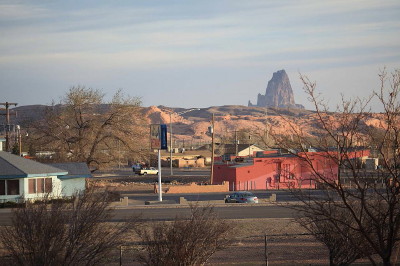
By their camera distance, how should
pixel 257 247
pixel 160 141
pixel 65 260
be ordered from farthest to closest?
pixel 160 141, pixel 257 247, pixel 65 260

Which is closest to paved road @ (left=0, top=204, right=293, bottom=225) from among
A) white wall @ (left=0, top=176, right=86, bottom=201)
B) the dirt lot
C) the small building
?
white wall @ (left=0, top=176, right=86, bottom=201)

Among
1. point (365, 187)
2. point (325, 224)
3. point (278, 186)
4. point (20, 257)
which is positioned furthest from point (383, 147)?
point (278, 186)

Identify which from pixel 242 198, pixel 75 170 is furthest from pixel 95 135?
pixel 242 198

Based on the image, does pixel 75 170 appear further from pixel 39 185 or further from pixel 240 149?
pixel 240 149

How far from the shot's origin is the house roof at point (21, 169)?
42625 mm

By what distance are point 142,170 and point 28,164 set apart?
37.2m

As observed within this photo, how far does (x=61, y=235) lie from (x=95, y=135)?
47.6 m

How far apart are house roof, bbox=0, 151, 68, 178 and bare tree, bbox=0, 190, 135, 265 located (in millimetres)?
27810

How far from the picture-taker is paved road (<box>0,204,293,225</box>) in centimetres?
3212

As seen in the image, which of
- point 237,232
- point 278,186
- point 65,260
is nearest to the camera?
point 65,260

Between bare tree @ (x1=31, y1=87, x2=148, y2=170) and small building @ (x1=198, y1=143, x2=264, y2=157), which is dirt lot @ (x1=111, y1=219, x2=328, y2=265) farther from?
small building @ (x1=198, y1=143, x2=264, y2=157)

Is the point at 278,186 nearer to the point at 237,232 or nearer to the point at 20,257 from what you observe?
the point at 237,232

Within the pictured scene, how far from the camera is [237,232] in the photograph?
86.1 ft

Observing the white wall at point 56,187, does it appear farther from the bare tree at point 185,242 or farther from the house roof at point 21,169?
the bare tree at point 185,242
